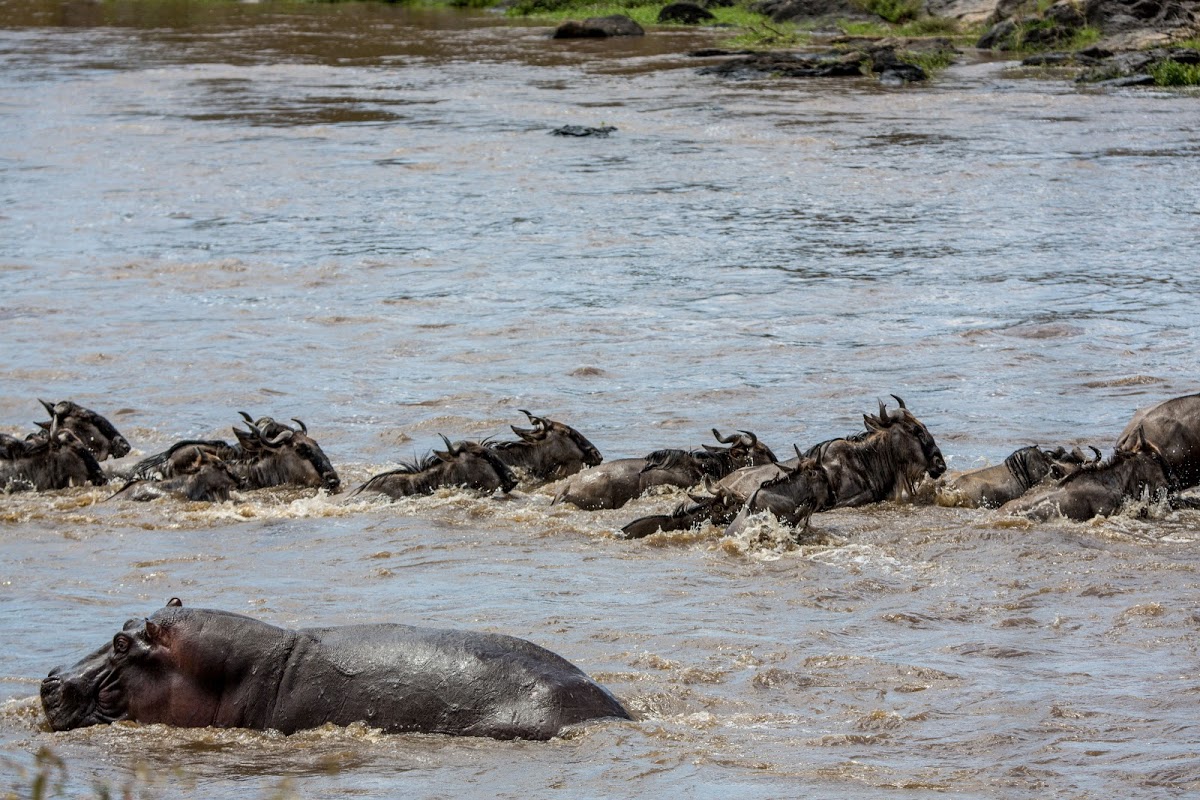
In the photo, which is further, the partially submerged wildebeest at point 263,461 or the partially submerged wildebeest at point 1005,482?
the partially submerged wildebeest at point 263,461

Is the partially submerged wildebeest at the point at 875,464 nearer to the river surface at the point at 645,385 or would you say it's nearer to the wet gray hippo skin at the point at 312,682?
the river surface at the point at 645,385

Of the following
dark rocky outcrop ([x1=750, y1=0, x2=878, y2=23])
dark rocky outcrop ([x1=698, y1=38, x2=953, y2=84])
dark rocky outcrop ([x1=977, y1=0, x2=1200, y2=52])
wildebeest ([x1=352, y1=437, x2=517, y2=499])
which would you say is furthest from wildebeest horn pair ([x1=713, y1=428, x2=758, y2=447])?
dark rocky outcrop ([x1=750, y1=0, x2=878, y2=23])

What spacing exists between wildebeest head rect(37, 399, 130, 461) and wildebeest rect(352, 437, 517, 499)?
199cm

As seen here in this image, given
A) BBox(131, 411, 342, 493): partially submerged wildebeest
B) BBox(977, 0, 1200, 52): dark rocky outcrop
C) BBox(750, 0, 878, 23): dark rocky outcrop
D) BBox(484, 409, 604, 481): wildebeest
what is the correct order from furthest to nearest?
BBox(750, 0, 878, 23): dark rocky outcrop
BBox(977, 0, 1200, 52): dark rocky outcrop
BBox(484, 409, 604, 481): wildebeest
BBox(131, 411, 342, 493): partially submerged wildebeest

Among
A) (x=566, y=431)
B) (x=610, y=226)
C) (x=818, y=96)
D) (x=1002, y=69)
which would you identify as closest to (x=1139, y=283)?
(x=610, y=226)

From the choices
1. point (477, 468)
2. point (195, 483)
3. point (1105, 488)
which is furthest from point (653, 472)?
point (195, 483)

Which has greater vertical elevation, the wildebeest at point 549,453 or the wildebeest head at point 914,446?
the wildebeest head at point 914,446

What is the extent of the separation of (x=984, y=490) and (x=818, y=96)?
74.6ft

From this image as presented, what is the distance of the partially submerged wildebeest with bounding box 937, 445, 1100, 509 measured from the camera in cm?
908

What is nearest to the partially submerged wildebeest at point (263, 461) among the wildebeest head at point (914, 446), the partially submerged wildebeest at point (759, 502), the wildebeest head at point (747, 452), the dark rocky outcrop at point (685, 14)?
the partially submerged wildebeest at point (759, 502)

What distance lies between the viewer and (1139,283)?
1541 centimetres

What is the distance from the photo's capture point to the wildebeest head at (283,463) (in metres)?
9.81

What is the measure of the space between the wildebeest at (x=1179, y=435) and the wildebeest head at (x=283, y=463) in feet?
15.0

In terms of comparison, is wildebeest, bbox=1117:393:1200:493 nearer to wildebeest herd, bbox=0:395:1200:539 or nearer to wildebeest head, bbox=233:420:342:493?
wildebeest herd, bbox=0:395:1200:539
